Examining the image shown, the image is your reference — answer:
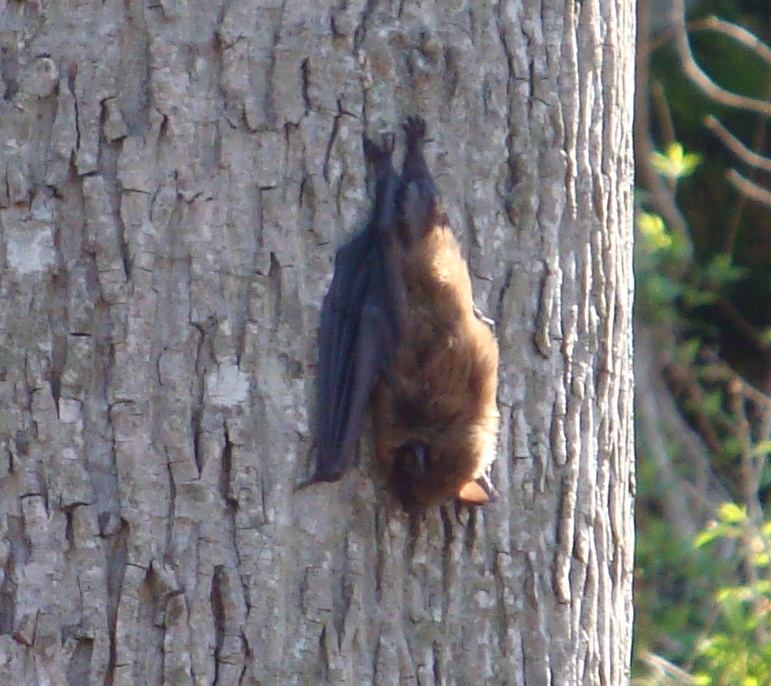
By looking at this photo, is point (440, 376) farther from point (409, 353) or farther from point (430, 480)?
point (430, 480)

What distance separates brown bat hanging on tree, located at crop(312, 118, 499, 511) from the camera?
2.35 meters

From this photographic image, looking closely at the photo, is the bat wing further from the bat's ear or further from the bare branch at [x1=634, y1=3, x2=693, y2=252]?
the bare branch at [x1=634, y1=3, x2=693, y2=252]

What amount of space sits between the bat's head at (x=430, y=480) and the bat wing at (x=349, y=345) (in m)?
0.11

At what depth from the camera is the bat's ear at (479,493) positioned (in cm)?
249

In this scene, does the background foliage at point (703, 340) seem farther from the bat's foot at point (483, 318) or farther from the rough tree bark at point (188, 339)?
the rough tree bark at point (188, 339)

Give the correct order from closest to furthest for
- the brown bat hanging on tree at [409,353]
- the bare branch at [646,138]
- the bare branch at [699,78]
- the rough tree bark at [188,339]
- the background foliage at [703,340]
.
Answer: the rough tree bark at [188,339] → the brown bat hanging on tree at [409,353] → the background foliage at [703,340] → the bare branch at [699,78] → the bare branch at [646,138]

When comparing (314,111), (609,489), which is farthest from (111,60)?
(609,489)

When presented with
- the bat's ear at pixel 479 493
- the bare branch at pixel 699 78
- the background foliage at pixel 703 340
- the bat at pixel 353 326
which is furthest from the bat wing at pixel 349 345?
the bare branch at pixel 699 78

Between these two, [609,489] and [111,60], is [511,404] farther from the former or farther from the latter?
[111,60]

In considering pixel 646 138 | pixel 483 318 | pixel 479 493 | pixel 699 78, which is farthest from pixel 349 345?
pixel 646 138

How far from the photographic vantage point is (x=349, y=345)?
2.39 meters

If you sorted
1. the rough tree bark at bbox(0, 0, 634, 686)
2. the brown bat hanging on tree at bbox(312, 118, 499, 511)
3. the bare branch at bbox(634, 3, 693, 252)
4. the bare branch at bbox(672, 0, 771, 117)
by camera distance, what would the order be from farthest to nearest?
1. the bare branch at bbox(634, 3, 693, 252)
2. the bare branch at bbox(672, 0, 771, 117)
3. the brown bat hanging on tree at bbox(312, 118, 499, 511)
4. the rough tree bark at bbox(0, 0, 634, 686)

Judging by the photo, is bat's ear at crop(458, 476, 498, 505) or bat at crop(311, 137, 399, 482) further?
bat's ear at crop(458, 476, 498, 505)

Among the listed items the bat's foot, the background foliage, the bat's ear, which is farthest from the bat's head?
the background foliage
